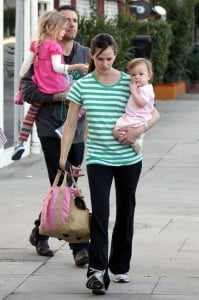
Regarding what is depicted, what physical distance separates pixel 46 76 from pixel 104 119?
1514 millimetres

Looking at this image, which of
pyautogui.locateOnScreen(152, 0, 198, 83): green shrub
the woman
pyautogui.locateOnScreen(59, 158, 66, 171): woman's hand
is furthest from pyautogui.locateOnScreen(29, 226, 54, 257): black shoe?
pyautogui.locateOnScreen(152, 0, 198, 83): green shrub

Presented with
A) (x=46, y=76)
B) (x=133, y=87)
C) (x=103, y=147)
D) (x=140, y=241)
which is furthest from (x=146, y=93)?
(x=140, y=241)

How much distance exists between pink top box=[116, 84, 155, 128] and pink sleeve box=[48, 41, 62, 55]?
1.21m

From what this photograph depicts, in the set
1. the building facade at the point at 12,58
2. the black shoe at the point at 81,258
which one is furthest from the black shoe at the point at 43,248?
the building facade at the point at 12,58

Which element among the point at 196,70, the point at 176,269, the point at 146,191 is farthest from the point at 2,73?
the point at 196,70

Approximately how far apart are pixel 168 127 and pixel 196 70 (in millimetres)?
13545

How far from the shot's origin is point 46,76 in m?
8.32

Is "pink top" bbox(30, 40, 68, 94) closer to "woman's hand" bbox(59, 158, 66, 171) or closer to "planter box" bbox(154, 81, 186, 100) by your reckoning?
"woman's hand" bbox(59, 158, 66, 171)

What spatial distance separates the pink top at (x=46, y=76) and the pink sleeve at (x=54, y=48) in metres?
0.02

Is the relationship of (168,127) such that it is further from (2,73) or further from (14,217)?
(14,217)

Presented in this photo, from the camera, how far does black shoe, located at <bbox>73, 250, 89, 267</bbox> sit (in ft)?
25.5

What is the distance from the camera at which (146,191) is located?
11875 millimetres

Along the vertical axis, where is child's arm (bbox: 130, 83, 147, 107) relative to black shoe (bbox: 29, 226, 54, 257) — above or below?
above

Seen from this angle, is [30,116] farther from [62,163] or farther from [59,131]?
[62,163]
